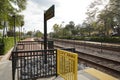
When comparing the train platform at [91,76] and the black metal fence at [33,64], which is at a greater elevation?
the black metal fence at [33,64]

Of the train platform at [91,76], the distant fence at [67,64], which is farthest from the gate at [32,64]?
the train platform at [91,76]

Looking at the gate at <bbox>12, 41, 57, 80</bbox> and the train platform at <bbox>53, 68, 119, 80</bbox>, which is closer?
the gate at <bbox>12, 41, 57, 80</bbox>

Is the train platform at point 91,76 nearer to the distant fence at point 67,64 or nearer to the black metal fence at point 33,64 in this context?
the distant fence at point 67,64

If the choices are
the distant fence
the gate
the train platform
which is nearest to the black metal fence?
the gate

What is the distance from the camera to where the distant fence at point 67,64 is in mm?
4914

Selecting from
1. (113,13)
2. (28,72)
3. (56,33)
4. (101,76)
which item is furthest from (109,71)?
(56,33)

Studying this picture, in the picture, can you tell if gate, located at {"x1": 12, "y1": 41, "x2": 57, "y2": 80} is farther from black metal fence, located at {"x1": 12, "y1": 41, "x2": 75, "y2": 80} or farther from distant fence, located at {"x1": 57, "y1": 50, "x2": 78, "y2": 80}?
distant fence, located at {"x1": 57, "y1": 50, "x2": 78, "y2": 80}

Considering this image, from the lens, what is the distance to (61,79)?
6262mm

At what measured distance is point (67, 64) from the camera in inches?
220

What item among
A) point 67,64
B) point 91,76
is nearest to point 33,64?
point 67,64

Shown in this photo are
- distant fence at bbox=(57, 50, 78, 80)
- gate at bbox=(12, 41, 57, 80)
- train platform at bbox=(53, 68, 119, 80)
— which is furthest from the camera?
train platform at bbox=(53, 68, 119, 80)

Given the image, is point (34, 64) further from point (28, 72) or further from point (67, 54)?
point (67, 54)

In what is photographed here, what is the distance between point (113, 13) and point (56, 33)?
6036cm

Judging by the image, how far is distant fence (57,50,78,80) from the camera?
491cm
